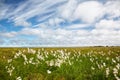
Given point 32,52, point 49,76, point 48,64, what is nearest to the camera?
point 49,76

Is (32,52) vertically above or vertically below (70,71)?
above

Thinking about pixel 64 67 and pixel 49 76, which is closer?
pixel 49 76

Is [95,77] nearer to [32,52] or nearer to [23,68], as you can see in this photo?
[23,68]

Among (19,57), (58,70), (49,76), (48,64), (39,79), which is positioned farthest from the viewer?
(19,57)

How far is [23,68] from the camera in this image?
37.7ft

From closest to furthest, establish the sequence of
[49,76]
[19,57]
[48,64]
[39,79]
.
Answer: [39,79] → [49,76] → [48,64] → [19,57]

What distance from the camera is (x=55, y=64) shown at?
11.6 meters

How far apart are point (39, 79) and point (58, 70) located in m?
1.85

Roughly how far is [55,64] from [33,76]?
1.93m

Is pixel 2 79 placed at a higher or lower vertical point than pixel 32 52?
lower

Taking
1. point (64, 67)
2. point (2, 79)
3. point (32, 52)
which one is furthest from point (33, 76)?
point (32, 52)

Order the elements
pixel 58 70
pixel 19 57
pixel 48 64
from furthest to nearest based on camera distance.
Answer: pixel 19 57 < pixel 48 64 < pixel 58 70

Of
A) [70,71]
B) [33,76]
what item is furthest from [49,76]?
[70,71]

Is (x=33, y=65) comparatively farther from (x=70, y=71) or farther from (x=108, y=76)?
(x=108, y=76)
